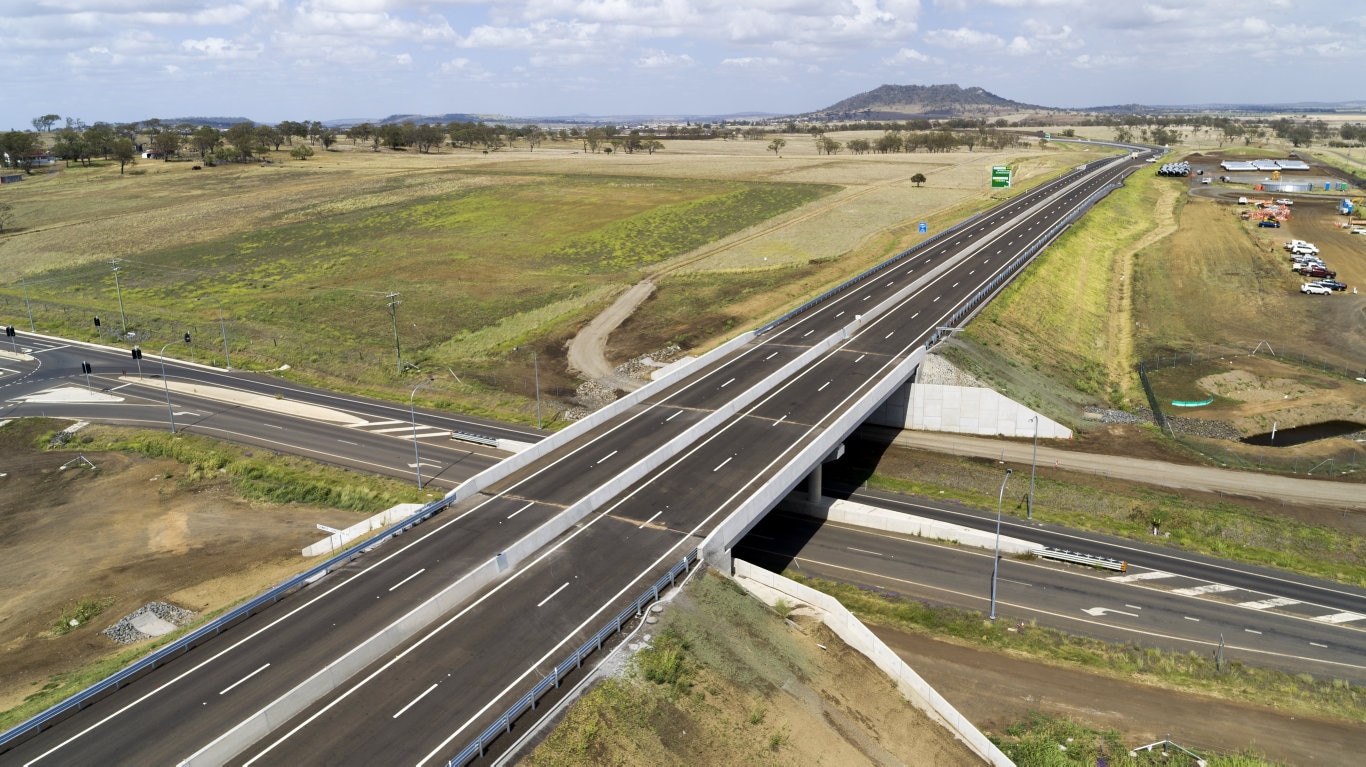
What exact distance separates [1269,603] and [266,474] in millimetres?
69960

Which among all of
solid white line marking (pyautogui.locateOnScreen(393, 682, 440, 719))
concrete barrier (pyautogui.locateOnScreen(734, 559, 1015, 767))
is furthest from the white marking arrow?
solid white line marking (pyautogui.locateOnScreen(393, 682, 440, 719))

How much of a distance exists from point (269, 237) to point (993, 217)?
5453 inches

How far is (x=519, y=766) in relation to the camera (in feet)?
94.7

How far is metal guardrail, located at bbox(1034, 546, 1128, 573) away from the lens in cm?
4919

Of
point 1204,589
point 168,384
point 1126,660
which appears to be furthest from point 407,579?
point 168,384

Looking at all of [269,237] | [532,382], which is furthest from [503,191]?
[532,382]

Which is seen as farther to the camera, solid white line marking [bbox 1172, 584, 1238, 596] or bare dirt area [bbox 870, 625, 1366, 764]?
solid white line marking [bbox 1172, 584, 1238, 596]

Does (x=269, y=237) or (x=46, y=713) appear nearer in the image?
(x=46, y=713)

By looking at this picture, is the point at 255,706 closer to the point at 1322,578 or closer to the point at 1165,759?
the point at 1165,759

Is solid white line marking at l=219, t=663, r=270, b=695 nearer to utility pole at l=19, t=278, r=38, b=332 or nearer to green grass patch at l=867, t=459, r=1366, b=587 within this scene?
green grass patch at l=867, t=459, r=1366, b=587

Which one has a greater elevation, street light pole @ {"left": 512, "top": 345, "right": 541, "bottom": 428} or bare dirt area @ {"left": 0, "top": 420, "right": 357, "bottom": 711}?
street light pole @ {"left": 512, "top": 345, "right": 541, "bottom": 428}

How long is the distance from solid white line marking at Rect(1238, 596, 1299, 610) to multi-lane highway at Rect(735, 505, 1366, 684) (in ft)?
0.33

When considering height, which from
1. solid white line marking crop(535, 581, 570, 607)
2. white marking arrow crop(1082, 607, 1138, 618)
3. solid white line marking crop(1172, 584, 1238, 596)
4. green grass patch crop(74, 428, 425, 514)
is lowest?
white marking arrow crop(1082, 607, 1138, 618)

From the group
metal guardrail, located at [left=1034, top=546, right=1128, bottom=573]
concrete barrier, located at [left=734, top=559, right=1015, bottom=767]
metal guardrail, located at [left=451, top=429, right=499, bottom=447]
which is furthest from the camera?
metal guardrail, located at [left=451, top=429, right=499, bottom=447]
